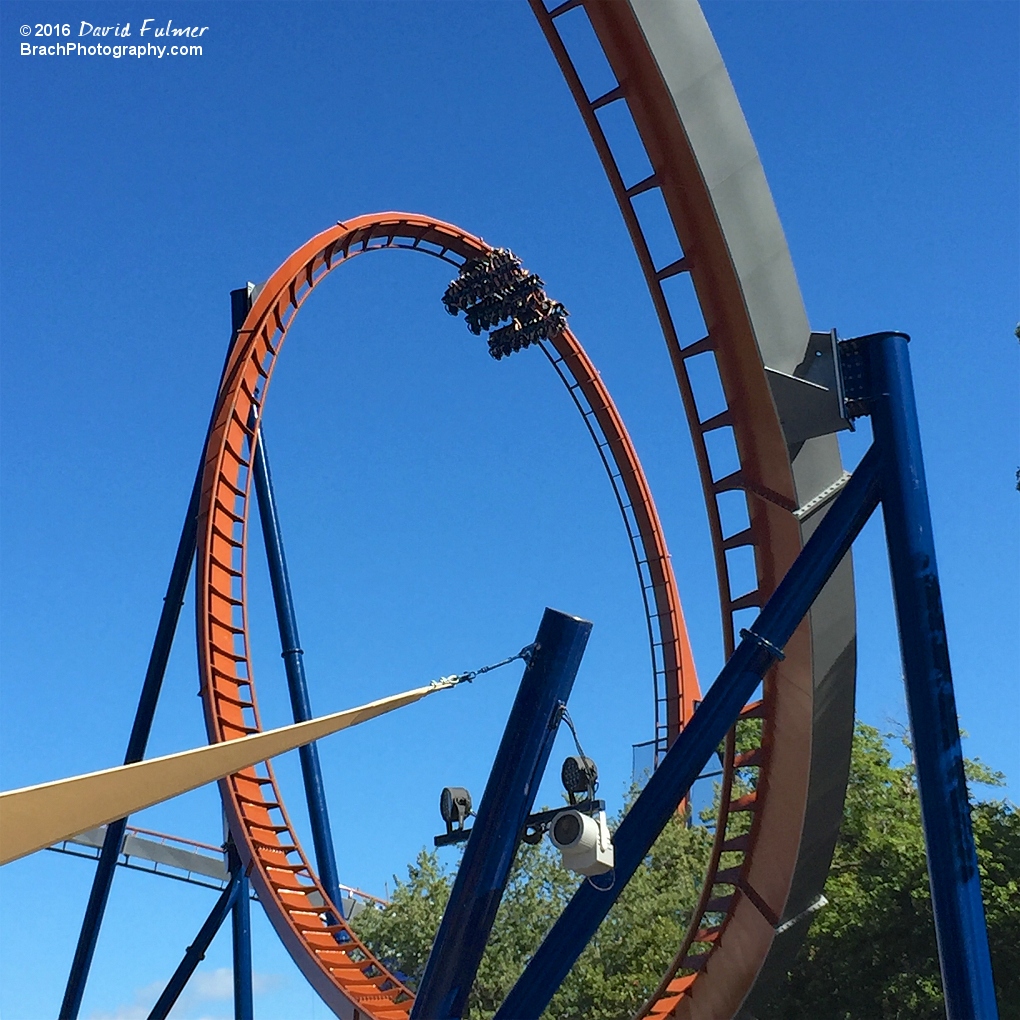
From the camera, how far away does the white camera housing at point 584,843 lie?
509 cm

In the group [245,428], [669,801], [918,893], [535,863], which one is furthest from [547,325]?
[669,801]

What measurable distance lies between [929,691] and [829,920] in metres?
4.25

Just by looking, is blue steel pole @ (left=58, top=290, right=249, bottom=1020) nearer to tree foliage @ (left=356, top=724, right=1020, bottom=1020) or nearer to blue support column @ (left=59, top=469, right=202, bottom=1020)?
blue support column @ (left=59, top=469, right=202, bottom=1020)

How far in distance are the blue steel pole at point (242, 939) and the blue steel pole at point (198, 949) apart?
0.03m

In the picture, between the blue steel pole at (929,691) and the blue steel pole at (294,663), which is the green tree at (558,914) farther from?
the blue steel pole at (929,691)

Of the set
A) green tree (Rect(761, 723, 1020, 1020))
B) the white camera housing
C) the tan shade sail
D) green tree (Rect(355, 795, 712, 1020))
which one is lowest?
the tan shade sail

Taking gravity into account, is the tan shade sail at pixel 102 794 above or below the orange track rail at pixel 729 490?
below

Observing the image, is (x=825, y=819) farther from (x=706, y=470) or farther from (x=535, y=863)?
(x=535, y=863)

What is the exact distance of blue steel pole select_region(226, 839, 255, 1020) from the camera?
32.0 ft

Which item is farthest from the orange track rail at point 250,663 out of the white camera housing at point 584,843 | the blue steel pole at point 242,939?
the white camera housing at point 584,843

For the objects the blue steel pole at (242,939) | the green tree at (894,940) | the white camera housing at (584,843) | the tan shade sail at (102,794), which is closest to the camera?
the tan shade sail at (102,794)

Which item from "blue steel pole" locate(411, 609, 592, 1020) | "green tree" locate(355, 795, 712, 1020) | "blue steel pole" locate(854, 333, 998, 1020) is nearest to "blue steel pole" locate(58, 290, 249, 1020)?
"green tree" locate(355, 795, 712, 1020)

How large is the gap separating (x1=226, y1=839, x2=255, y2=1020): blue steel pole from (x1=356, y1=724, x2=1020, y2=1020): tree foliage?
10.2 ft

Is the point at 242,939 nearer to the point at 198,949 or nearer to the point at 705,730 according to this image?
the point at 198,949
